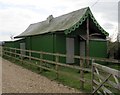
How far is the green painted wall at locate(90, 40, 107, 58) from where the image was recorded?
1964cm

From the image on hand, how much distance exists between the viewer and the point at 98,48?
785 inches

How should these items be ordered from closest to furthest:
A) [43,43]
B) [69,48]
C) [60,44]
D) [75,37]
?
[60,44] < [69,48] < [75,37] < [43,43]

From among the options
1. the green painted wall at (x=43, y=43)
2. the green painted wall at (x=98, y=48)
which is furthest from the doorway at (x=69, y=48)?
the green painted wall at (x=98, y=48)

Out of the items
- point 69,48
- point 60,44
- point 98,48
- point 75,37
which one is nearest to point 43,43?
point 60,44

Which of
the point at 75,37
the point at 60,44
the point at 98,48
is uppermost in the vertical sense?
the point at 75,37

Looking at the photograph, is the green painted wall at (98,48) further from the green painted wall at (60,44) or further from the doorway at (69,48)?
the green painted wall at (60,44)

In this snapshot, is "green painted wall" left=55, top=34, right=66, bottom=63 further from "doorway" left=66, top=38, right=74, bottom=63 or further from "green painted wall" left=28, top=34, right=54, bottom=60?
"green painted wall" left=28, top=34, right=54, bottom=60

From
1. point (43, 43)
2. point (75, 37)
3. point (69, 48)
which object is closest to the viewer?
point (69, 48)

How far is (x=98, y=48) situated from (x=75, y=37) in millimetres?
2194

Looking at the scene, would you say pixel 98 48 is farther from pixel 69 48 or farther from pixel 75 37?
pixel 69 48

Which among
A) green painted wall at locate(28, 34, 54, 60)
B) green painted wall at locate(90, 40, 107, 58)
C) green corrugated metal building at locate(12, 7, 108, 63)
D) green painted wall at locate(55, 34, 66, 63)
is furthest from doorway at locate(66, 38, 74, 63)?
green painted wall at locate(90, 40, 107, 58)

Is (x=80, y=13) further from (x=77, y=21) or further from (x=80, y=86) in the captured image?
(x=80, y=86)

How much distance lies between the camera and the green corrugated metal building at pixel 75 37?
17.6m

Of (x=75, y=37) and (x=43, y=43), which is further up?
(x=75, y=37)
